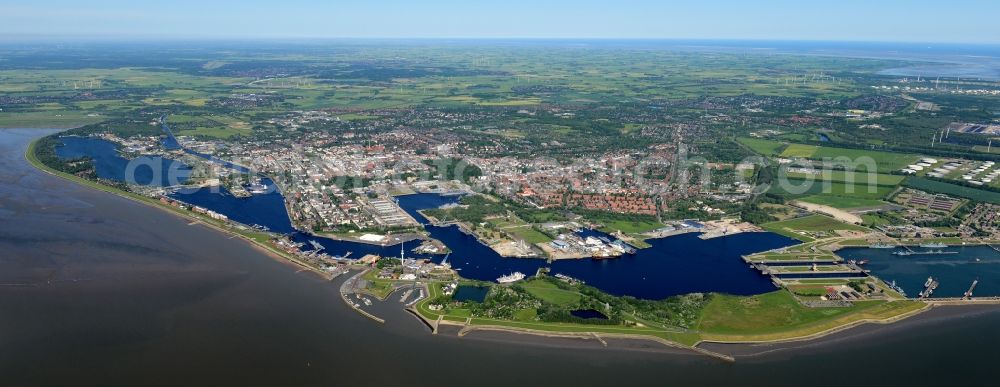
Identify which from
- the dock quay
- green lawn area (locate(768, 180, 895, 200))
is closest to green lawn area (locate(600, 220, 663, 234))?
green lawn area (locate(768, 180, 895, 200))

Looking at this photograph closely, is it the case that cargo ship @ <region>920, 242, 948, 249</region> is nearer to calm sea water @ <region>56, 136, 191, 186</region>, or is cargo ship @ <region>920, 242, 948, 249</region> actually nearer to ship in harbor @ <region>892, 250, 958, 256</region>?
ship in harbor @ <region>892, 250, 958, 256</region>

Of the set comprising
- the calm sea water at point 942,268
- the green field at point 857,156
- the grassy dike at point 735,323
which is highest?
the green field at point 857,156

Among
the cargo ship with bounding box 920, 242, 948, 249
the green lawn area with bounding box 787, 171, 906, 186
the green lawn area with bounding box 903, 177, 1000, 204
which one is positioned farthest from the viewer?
the green lawn area with bounding box 787, 171, 906, 186

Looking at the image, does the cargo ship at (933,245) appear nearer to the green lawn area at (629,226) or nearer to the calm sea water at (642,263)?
the calm sea water at (642,263)

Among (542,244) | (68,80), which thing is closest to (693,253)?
(542,244)

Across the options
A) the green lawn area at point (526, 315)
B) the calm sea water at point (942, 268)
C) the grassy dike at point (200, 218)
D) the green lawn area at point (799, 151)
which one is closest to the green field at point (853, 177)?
the green lawn area at point (799, 151)

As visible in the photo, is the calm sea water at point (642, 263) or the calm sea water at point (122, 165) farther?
the calm sea water at point (122, 165)

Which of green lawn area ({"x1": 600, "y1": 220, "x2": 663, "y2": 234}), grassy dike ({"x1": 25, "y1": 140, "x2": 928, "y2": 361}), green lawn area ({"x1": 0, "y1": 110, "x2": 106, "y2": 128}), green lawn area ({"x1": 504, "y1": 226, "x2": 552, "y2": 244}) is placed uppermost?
green lawn area ({"x1": 0, "y1": 110, "x2": 106, "y2": 128})
